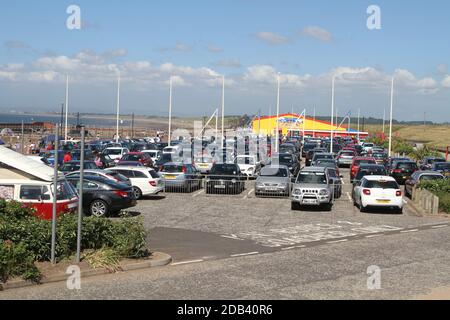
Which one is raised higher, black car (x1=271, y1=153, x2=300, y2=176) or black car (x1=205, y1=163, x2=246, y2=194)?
black car (x1=271, y1=153, x2=300, y2=176)

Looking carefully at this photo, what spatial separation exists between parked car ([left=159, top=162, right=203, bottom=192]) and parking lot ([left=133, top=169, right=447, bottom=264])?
106 centimetres

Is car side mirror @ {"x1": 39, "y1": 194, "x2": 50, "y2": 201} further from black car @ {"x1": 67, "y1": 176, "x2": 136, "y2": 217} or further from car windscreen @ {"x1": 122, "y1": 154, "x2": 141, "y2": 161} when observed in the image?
car windscreen @ {"x1": 122, "y1": 154, "x2": 141, "y2": 161}

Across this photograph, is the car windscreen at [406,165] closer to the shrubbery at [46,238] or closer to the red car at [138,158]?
the red car at [138,158]

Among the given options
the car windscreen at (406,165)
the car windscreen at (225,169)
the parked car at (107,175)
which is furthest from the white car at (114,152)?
the parked car at (107,175)

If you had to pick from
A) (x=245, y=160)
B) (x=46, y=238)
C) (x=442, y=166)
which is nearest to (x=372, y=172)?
(x=442, y=166)

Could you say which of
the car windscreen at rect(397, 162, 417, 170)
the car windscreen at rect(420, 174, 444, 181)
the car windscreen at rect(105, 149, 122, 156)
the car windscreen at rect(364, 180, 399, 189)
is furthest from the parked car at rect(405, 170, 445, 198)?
the car windscreen at rect(105, 149, 122, 156)

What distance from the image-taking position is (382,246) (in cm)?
1828

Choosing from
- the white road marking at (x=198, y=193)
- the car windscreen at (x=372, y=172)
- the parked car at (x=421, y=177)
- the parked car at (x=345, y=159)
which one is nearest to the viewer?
the white road marking at (x=198, y=193)

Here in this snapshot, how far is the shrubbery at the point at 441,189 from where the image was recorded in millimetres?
25766

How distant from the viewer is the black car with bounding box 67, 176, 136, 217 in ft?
74.7

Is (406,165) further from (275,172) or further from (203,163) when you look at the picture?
(203,163)

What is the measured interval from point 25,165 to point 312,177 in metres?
13.2

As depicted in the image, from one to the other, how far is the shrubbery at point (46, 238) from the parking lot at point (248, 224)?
1428 millimetres
